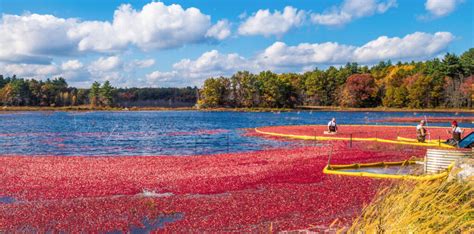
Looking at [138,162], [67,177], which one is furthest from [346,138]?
[67,177]

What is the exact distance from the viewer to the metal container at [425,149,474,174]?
2061 cm

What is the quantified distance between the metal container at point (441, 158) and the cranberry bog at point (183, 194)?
2326 mm

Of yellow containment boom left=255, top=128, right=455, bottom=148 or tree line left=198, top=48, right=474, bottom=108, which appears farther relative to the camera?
tree line left=198, top=48, right=474, bottom=108

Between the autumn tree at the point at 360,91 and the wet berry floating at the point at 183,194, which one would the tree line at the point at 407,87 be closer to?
the autumn tree at the point at 360,91

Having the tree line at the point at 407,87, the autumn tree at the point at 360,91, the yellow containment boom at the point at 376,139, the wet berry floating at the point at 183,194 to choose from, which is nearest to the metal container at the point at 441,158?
the wet berry floating at the point at 183,194

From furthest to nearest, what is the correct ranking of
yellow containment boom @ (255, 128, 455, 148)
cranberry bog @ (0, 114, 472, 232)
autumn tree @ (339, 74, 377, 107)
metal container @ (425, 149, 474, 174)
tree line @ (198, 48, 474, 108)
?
autumn tree @ (339, 74, 377, 107)
tree line @ (198, 48, 474, 108)
yellow containment boom @ (255, 128, 455, 148)
metal container @ (425, 149, 474, 174)
cranberry bog @ (0, 114, 472, 232)

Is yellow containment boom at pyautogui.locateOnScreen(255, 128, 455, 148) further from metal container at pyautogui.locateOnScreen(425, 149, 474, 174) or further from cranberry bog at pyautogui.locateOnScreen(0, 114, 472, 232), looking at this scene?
metal container at pyautogui.locateOnScreen(425, 149, 474, 174)

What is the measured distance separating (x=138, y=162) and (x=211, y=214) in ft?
57.0

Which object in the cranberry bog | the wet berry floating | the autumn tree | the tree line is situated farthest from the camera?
the autumn tree

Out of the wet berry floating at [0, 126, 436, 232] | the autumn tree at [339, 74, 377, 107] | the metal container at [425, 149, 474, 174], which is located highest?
the autumn tree at [339, 74, 377, 107]

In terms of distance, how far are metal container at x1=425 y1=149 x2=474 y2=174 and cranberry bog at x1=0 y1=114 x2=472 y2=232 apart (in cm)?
233

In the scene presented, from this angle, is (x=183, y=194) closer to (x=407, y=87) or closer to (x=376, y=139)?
(x=376, y=139)

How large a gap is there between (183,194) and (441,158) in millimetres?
12085

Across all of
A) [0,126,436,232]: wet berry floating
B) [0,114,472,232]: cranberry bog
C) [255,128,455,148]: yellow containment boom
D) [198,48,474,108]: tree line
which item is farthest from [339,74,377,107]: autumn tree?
[0,114,472,232]: cranberry bog
